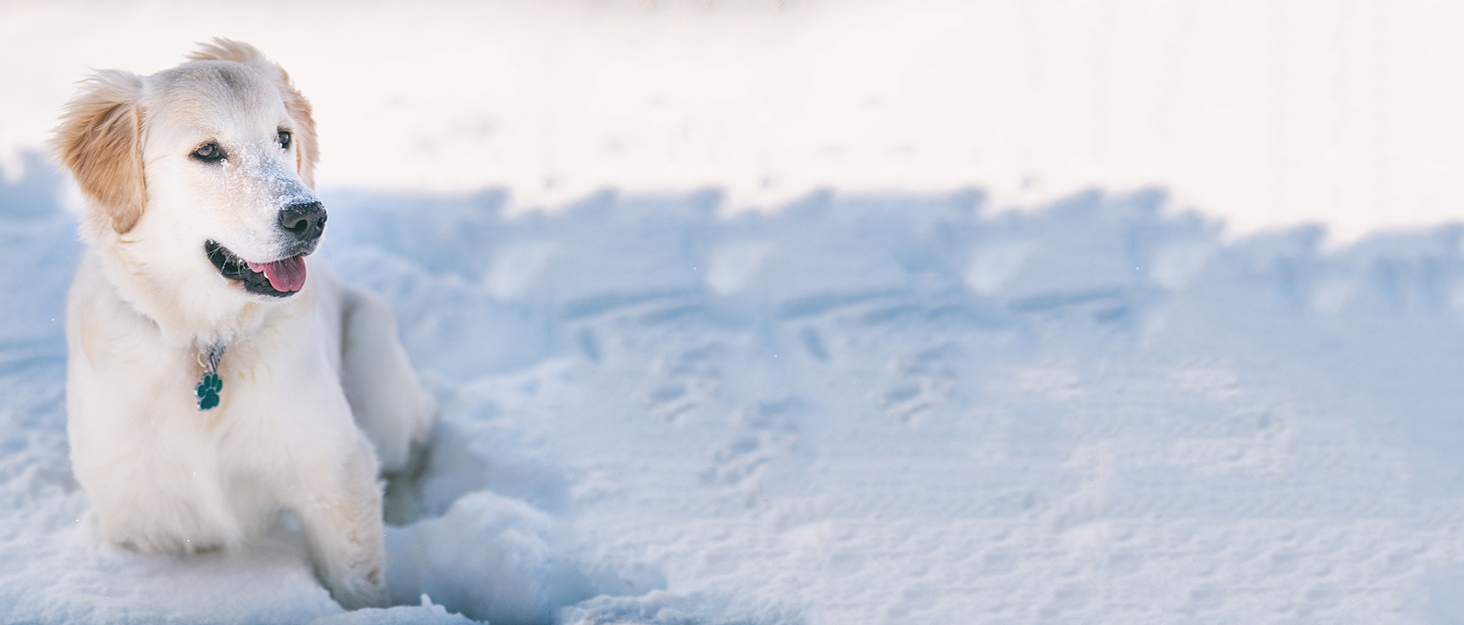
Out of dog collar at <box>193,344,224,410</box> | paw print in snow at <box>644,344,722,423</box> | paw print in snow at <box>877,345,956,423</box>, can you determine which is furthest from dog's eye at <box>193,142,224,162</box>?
paw print in snow at <box>877,345,956,423</box>

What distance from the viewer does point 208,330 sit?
2406 mm

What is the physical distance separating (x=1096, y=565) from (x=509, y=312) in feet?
9.13

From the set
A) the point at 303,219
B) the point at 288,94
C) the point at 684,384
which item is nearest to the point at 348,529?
the point at 303,219

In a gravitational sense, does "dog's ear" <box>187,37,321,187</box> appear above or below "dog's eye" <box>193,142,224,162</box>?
above

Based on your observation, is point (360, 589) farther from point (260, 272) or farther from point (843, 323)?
point (843, 323)

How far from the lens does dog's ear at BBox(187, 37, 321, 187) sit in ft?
8.38

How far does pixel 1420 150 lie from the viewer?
5375mm

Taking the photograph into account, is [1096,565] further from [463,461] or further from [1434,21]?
[1434,21]

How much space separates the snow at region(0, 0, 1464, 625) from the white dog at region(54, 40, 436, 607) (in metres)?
0.19

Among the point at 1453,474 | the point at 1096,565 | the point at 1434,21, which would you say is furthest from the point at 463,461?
the point at 1434,21

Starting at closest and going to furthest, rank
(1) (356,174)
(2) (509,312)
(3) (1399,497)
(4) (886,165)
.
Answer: (3) (1399,497), (2) (509,312), (4) (886,165), (1) (356,174)

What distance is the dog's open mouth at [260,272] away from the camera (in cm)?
221

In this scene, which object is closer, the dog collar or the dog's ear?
the dog collar

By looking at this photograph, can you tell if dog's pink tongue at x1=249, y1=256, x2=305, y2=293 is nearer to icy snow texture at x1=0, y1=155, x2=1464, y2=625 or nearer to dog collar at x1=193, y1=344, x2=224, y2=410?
dog collar at x1=193, y1=344, x2=224, y2=410
